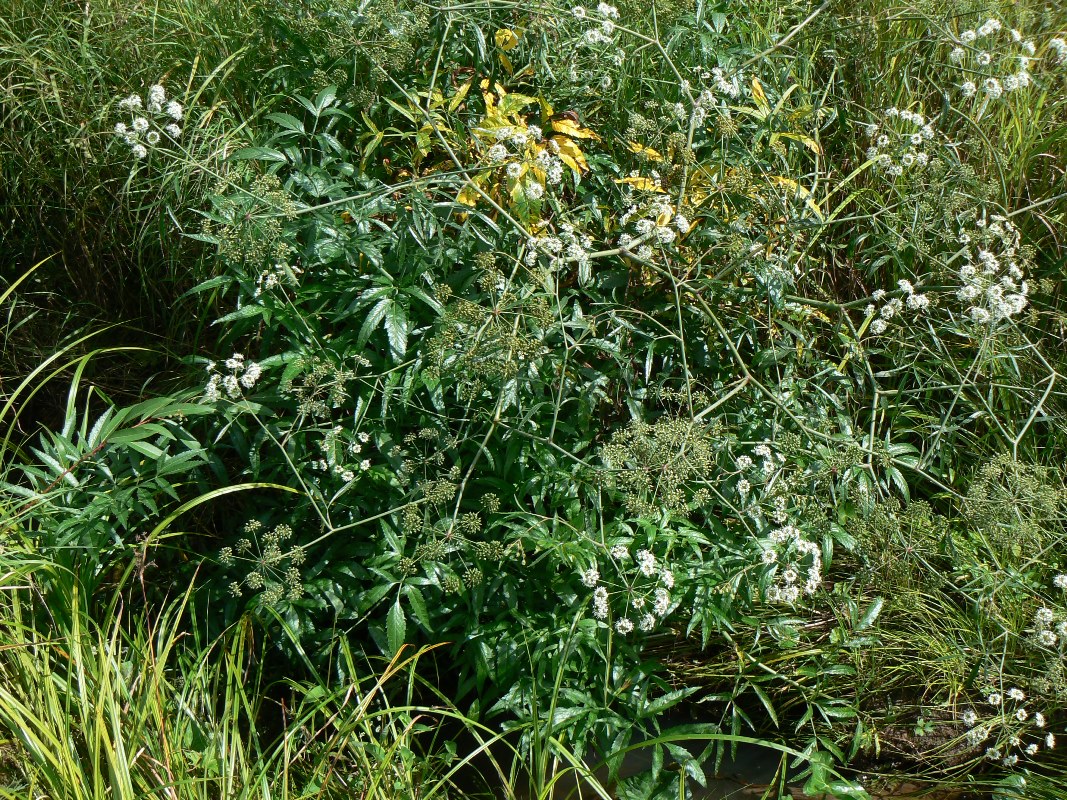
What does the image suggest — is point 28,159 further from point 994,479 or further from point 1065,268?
point 1065,268

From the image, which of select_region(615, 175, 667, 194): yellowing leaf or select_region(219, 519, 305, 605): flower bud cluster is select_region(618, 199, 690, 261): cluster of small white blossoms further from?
select_region(219, 519, 305, 605): flower bud cluster

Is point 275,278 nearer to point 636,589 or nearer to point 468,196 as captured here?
point 468,196

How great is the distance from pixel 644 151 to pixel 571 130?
0.87 ft

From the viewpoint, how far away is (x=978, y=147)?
3760mm

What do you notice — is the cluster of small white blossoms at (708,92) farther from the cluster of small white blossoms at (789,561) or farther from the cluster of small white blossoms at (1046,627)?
the cluster of small white blossoms at (1046,627)

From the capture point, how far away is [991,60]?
3.32m

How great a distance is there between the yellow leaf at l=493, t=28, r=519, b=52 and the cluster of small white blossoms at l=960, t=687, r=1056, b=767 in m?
2.41

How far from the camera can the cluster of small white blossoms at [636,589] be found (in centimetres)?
233

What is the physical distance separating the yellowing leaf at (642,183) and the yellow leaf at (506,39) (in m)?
0.58

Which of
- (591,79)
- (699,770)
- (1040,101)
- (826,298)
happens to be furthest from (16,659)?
(1040,101)

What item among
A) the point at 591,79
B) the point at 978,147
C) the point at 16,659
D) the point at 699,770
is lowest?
the point at 699,770

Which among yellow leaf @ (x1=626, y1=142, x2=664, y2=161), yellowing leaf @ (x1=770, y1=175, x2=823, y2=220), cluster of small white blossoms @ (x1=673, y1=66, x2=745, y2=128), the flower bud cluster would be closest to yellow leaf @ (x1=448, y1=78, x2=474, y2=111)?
yellow leaf @ (x1=626, y1=142, x2=664, y2=161)

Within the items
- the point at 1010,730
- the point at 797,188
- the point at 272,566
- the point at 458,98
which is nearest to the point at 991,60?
the point at 797,188

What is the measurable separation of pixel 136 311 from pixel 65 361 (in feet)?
1.12
